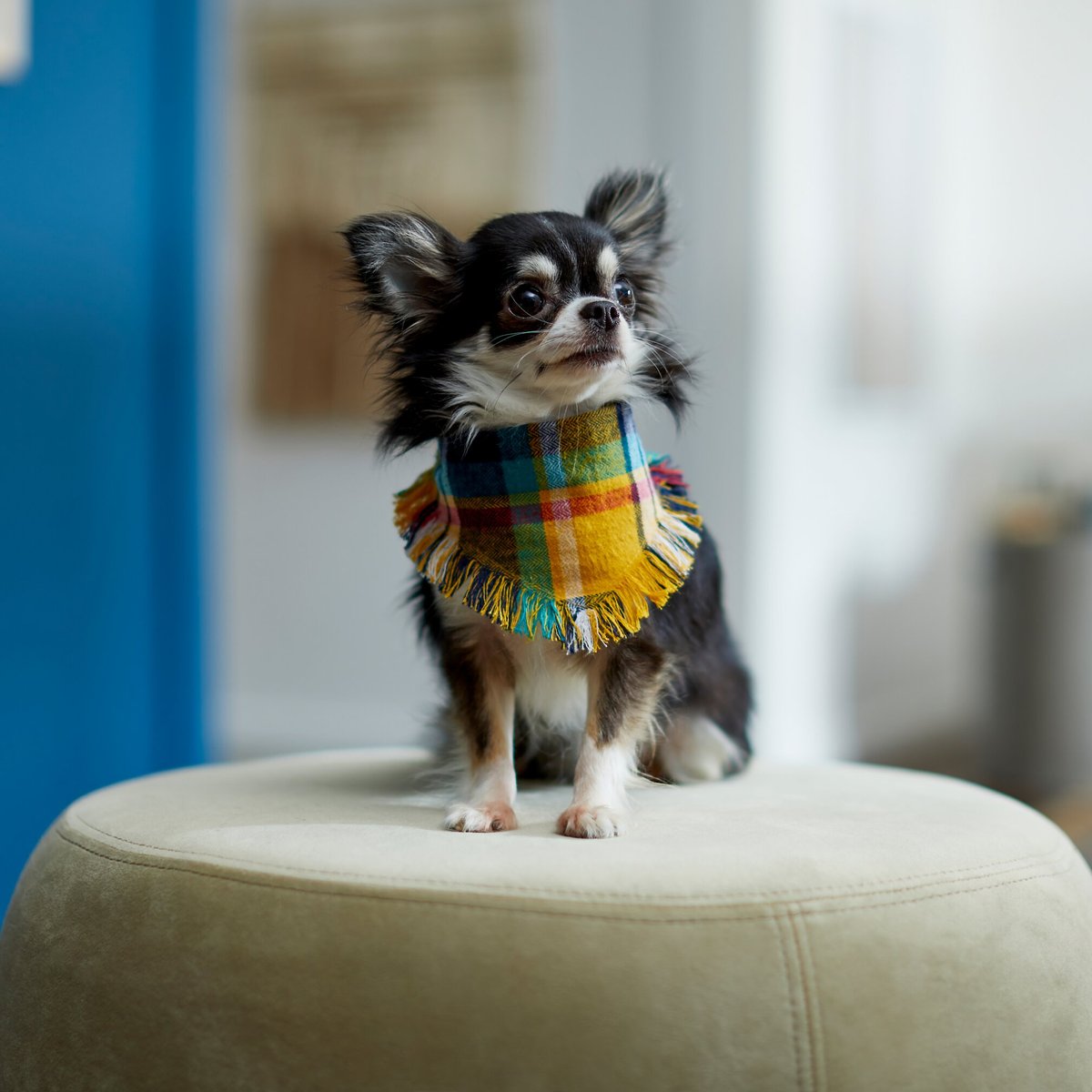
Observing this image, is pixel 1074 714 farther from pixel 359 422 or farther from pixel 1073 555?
pixel 359 422

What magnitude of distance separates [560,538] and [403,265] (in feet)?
1.16

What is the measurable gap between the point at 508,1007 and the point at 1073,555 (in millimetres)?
3512

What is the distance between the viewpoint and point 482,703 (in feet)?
4.80

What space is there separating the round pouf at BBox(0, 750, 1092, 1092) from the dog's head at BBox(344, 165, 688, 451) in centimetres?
46

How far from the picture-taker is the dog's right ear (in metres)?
1.43

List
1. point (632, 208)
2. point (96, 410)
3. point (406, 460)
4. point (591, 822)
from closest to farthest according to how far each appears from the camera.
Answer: point (591, 822), point (632, 208), point (96, 410), point (406, 460)

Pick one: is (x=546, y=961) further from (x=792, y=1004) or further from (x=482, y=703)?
(x=482, y=703)

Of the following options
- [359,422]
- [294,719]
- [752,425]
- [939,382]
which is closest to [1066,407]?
[939,382]

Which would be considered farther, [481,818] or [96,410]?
[96,410]

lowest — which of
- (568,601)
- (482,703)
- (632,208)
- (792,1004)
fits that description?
(792,1004)

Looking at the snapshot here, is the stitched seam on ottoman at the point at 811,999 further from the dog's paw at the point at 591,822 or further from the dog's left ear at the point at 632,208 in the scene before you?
the dog's left ear at the point at 632,208

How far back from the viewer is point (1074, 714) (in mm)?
4160

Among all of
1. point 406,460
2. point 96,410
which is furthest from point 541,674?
point 406,460

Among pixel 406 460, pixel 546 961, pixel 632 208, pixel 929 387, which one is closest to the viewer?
pixel 546 961
